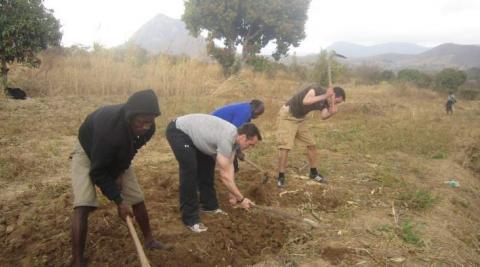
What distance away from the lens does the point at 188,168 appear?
12.3ft

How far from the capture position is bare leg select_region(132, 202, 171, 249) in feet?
11.0

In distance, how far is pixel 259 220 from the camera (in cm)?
431

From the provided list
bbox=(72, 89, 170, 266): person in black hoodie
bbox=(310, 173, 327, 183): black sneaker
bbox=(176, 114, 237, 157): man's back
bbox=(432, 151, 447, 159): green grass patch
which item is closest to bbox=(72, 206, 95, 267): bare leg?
bbox=(72, 89, 170, 266): person in black hoodie

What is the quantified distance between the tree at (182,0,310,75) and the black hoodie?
49.6 ft

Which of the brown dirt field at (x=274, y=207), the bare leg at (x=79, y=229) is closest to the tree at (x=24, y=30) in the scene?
the brown dirt field at (x=274, y=207)

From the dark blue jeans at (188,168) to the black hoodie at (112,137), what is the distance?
820 millimetres

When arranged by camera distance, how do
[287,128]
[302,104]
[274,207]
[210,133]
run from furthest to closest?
1. [287,128]
2. [302,104]
3. [274,207]
4. [210,133]

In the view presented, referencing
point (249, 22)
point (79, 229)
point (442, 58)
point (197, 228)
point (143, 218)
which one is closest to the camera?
point (79, 229)

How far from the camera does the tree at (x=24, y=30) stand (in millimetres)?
9195

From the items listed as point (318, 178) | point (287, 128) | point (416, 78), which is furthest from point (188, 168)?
point (416, 78)

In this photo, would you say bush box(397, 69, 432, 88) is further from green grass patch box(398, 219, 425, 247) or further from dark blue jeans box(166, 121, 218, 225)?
dark blue jeans box(166, 121, 218, 225)

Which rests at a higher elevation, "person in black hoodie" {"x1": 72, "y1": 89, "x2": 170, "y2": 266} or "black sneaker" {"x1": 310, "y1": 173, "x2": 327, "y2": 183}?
"person in black hoodie" {"x1": 72, "y1": 89, "x2": 170, "y2": 266}

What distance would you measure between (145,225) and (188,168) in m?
0.62

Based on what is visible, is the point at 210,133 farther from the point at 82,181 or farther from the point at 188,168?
the point at 82,181
